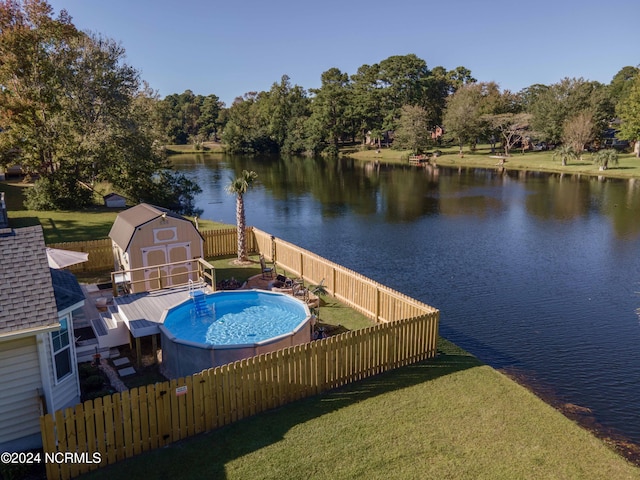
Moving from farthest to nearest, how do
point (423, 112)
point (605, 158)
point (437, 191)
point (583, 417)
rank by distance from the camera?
1. point (423, 112)
2. point (605, 158)
3. point (437, 191)
4. point (583, 417)

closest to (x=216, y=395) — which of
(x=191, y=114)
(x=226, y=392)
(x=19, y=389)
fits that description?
(x=226, y=392)

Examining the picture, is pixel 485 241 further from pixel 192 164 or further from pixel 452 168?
pixel 192 164

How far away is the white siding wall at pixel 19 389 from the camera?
9.27 m

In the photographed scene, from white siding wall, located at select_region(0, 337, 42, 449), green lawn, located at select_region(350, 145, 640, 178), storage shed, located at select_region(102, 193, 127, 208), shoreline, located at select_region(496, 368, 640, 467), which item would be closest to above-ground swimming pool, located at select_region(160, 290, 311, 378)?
white siding wall, located at select_region(0, 337, 42, 449)

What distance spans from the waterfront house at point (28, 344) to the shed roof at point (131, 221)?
8.07 meters

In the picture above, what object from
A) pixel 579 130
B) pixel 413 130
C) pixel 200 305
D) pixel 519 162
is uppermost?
pixel 413 130

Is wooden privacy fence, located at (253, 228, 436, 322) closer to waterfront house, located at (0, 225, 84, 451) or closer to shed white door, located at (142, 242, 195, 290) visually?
shed white door, located at (142, 242, 195, 290)

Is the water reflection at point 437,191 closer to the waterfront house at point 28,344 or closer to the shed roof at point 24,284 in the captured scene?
the shed roof at point 24,284

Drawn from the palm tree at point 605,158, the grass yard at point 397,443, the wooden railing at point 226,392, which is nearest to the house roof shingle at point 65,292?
the wooden railing at point 226,392

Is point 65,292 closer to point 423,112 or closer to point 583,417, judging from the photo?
point 583,417

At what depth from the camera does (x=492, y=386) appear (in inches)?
489

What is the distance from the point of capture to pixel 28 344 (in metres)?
9.46

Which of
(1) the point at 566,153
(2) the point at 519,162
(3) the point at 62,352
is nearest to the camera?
(3) the point at 62,352

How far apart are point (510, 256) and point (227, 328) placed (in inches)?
741
